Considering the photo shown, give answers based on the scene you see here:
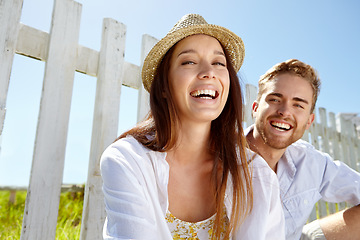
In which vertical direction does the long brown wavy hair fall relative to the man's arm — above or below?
above

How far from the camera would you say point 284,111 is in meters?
2.32

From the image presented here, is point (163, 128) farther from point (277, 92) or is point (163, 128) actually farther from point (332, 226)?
point (332, 226)

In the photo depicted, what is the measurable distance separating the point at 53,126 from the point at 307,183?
6.09ft

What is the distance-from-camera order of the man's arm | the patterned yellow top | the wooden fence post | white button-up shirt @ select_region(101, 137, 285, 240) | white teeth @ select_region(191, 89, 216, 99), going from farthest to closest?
the man's arm, the wooden fence post, white teeth @ select_region(191, 89, 216, 99), the patterned yellow top, white button-up shirt @ select_region(101, 137, 285, 240)

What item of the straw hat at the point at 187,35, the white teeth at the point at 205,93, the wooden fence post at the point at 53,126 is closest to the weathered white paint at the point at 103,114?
the wooden fence post at the point at 53,126

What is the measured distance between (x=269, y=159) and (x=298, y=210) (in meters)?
0.42

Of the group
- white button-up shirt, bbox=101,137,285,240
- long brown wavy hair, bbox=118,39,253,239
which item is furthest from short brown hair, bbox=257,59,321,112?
white button-up shirt, bbox=101,137,285,240

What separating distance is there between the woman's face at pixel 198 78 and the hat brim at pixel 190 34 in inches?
1.7

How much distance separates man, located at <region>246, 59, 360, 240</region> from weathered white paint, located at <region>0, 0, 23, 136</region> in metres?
1.74

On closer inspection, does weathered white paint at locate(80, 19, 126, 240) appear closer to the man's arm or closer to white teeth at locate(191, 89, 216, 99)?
white teeth at locate(191, 89, 216, 99)

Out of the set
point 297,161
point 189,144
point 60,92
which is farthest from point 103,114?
point 297,161

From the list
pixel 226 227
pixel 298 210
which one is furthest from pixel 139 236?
pixel 298 210

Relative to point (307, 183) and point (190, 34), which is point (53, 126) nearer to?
point (190, 34)

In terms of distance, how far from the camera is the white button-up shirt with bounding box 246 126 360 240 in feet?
7.22
